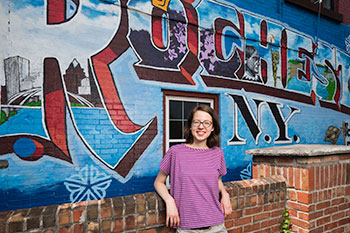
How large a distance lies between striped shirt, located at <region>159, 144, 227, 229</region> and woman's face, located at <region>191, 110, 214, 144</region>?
11 centimetres

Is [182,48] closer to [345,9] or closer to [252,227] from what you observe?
[252,227]

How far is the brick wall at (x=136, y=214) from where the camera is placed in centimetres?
129

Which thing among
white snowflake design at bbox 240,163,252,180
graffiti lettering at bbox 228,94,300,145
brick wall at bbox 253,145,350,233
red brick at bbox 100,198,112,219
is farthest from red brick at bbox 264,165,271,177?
white snowflake design at bbox 240,163,252,180

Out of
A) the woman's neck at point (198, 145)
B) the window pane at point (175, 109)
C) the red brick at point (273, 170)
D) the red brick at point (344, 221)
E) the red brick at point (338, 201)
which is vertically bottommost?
the red brick at point (344, 221)

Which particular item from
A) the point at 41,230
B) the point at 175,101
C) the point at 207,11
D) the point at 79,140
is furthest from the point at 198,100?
the point at 41,230

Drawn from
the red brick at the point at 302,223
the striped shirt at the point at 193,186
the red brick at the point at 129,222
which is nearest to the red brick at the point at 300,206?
the red brick at the point at 302,223

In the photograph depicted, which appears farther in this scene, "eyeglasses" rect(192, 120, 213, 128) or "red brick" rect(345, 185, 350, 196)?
"red brick" rect(345, 185, 350, 196)

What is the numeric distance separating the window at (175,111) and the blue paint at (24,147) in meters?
2.10

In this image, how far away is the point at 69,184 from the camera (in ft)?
11.6

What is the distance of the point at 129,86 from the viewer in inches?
159

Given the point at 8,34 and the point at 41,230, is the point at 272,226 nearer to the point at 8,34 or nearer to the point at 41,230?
the point at 41,230

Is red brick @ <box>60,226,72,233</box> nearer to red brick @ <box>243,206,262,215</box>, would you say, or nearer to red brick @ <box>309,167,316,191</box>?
red brick @ <box>243,206,262,215</box>

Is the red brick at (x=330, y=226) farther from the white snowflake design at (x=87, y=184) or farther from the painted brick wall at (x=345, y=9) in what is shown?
the painted brick wall at (x=345, y=9)

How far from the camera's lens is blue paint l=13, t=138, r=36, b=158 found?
3.23 m
